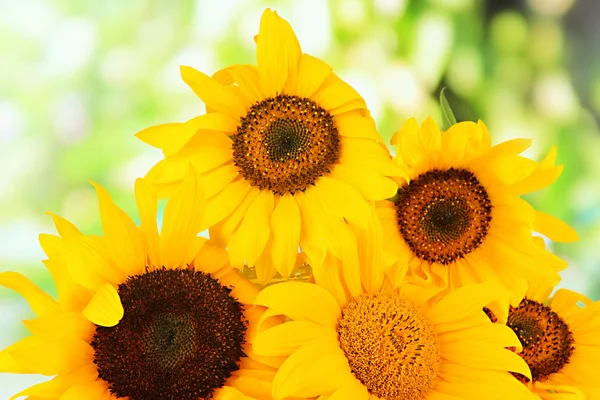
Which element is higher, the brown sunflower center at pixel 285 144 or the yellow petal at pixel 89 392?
the brown sunflower center at pixel 285 144

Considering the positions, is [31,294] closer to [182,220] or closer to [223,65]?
[182,220]

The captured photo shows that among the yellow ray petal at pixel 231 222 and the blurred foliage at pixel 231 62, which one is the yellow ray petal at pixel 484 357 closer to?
the yellow ray petal at pixel 231 222

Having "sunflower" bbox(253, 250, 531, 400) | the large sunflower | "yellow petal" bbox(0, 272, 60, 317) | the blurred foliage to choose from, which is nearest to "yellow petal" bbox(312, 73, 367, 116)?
the large sunflower

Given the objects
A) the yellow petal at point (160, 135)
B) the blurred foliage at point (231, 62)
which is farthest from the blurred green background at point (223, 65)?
the yellow petal at point (160, 135)

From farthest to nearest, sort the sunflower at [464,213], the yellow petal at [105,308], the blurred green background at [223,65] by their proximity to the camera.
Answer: the blurred green background at [223,65] < the sunflower at [464,213] < the yellow petal at [105,308]

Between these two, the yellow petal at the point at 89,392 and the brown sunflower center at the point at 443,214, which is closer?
the yellow petal at the point at 89,392

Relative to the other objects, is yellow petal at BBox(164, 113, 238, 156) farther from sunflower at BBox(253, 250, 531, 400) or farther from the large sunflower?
sunflower at BBox(253, 250, 531, 400)
